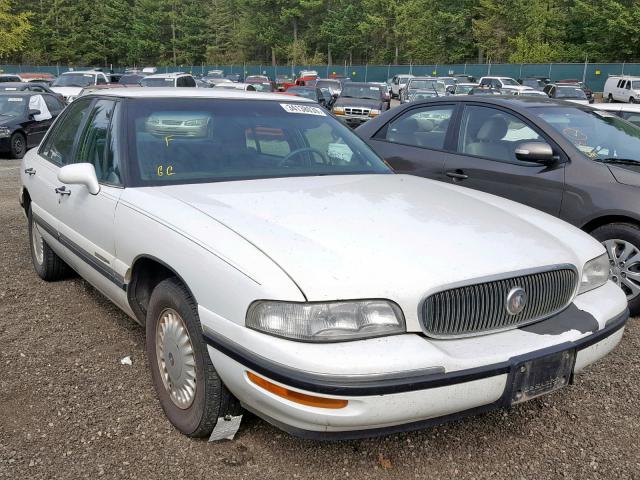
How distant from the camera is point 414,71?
183 ft

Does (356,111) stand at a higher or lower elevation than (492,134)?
lower

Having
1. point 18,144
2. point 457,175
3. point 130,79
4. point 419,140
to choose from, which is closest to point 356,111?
point 18,144

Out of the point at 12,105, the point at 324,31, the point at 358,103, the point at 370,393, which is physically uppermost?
the point at 324,31

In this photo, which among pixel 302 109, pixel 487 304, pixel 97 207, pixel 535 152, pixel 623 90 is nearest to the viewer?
pixel 487 304

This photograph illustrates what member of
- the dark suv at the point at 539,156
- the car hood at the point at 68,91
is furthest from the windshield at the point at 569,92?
the dark suv at the point at 539,156

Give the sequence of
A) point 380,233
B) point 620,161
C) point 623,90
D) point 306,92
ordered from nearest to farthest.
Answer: point 380,233 < point 620,161 < point 306,92 < point 623,90

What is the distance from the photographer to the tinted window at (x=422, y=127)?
18.3 ft

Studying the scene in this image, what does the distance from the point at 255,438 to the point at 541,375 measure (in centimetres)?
130

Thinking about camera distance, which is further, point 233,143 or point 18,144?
point 18,144

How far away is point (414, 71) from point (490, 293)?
56.2 metres

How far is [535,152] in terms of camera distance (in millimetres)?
4570

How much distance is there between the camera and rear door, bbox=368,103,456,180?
5.46 m

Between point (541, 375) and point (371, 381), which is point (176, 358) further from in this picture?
point (541, 375)

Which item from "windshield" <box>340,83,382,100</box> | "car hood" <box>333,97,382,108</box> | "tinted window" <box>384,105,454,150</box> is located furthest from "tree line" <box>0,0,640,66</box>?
"tinted window" <box>384,105,454,150</box>
